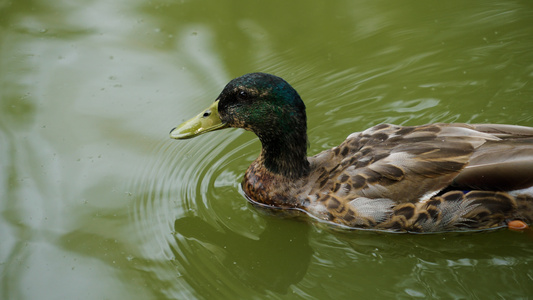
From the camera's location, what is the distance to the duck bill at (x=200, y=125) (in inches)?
226

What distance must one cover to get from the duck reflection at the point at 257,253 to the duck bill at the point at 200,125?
2.60 feet

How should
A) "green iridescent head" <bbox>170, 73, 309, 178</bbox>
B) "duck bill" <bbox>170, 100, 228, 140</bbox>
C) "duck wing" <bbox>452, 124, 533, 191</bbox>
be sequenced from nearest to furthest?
"duck wing" <bbox>452, 124, 533, 191</bbox>
"green iridescent head" <bbox>170, 73, 309, 178</bbox>
"duck bill" <bbox>170, 100, 228, 140</bbox>

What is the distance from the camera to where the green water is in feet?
16.8

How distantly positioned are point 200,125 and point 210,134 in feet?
3.93

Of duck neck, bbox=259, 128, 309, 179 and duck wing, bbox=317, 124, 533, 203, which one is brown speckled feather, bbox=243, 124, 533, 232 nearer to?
duck wing, bbox=317, 124, 533, 203

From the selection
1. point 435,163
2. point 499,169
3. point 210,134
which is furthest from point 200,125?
point 499,169

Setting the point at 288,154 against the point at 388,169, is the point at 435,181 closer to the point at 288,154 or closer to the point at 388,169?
the point at 388,169

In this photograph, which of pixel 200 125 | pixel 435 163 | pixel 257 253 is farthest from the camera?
pixel 200 125

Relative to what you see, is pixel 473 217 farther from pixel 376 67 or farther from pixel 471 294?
pixel 376 67

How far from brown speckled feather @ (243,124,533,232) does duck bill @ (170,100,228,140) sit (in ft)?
3.77

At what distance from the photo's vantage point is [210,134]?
6969 mm

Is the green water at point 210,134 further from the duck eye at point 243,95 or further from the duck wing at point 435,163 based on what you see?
the duck eye at point 243,95

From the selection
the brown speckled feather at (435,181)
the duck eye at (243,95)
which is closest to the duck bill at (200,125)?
the duck eye at (243,95)

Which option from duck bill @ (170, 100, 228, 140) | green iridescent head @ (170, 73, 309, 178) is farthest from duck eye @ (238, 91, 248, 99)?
duck bill @ (170, 100, 228, 140)
